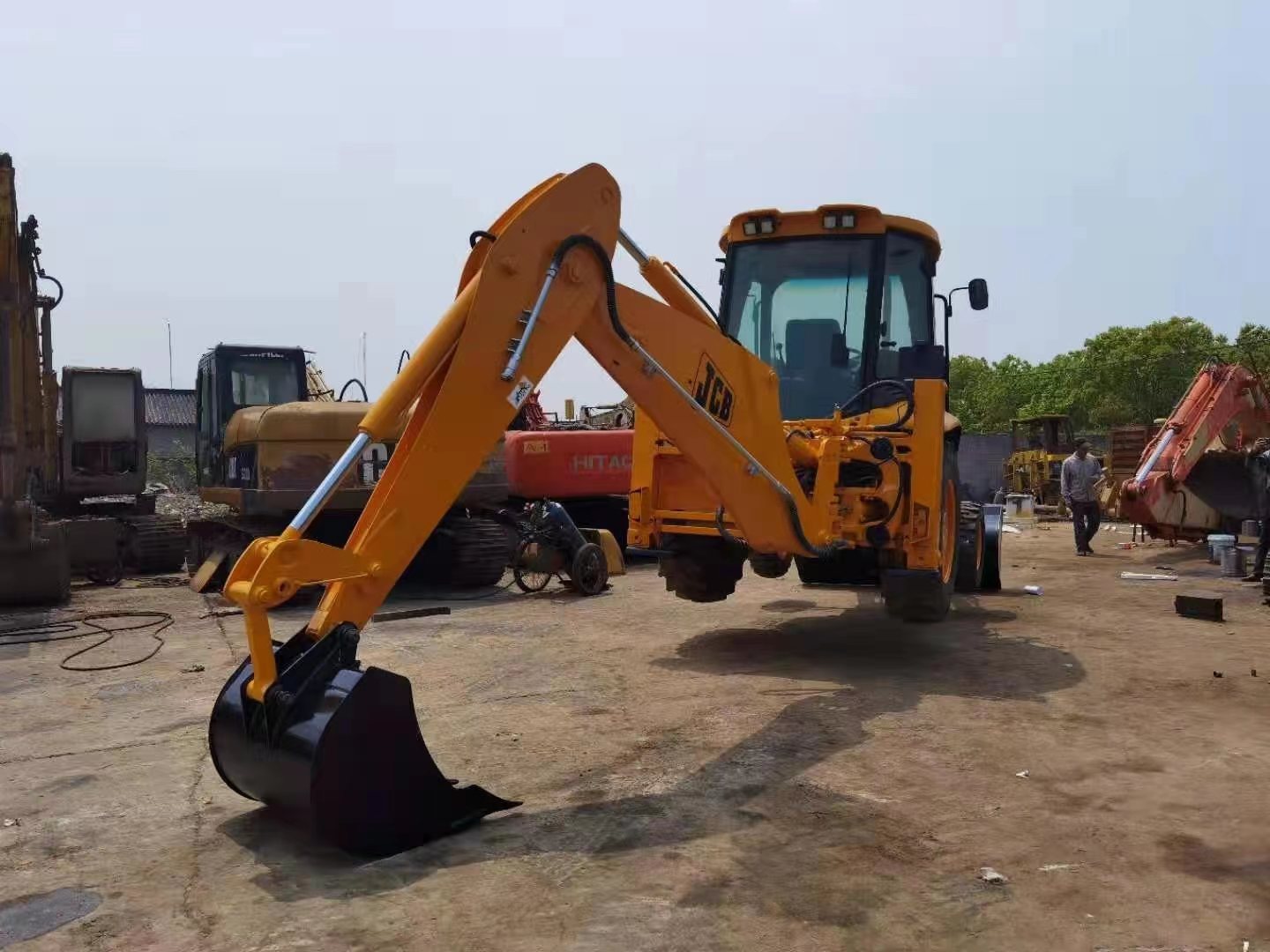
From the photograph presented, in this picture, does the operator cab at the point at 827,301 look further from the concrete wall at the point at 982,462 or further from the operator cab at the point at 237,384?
the concrete wall at the point at 982,462

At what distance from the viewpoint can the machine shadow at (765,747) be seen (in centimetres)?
386

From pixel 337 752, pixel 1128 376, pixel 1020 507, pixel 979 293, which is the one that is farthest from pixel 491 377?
pixel 1128 376

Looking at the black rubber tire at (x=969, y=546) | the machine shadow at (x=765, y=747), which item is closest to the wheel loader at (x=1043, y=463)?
the black rubber tire at (x=969, y=546)

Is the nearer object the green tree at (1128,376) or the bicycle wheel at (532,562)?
the bicycle wheel at (532,562)

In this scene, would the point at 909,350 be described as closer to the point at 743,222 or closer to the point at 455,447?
the point at 743,222

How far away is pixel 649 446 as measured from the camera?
723 cm

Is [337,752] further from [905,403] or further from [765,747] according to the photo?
[905,403]

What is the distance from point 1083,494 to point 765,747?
1104cm

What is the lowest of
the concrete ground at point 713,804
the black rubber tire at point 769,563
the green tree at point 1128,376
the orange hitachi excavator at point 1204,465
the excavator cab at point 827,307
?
the concrete ground at point 713,804

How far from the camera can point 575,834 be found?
4043 millimetres

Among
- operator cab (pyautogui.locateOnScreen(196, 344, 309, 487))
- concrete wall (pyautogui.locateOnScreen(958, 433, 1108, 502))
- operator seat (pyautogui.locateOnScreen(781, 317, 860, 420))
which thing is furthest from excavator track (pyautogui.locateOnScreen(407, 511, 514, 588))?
concrete wall (pyautogui.locateOnScreen(958, 433, 1108, 502))

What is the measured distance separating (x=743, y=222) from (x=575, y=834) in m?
4.96

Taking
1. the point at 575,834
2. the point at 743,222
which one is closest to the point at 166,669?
the point at 575,834

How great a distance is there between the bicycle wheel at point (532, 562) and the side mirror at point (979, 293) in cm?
489
